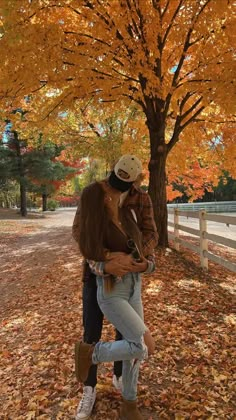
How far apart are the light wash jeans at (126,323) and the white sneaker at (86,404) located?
379 mm

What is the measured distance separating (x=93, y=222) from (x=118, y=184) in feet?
1.08

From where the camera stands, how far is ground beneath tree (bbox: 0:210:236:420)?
115 inches

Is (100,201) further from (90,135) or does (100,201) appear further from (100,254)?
(90,135)

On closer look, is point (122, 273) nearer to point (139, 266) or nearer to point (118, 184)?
point (139, 266)

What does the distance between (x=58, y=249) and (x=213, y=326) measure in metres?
7.24

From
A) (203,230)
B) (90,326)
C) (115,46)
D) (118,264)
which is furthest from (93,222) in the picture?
(203,230)

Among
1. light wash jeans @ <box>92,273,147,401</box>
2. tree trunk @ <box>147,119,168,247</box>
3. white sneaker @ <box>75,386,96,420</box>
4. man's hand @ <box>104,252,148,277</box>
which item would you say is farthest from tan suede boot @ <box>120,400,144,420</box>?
tree trunk @ <box>147,119,168,247</box>

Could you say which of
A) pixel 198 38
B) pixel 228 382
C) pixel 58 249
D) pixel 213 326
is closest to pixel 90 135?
pixel 58 249

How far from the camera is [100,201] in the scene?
8.04 ft

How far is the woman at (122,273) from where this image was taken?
94.0 inches

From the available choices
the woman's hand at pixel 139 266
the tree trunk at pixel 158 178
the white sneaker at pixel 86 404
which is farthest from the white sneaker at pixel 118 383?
the tree trunk at pixel 158 178

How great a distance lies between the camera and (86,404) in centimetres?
273

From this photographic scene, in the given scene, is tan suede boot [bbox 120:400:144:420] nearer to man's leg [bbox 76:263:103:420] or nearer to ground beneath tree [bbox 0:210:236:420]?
ground beneath tree [bbox 0:210:236:420]

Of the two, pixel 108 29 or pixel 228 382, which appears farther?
pixel 108 29
